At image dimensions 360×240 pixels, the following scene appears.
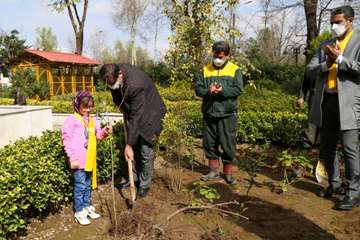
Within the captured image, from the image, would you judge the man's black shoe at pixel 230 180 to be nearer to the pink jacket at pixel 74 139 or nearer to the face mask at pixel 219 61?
the face mask at pixel 219 61

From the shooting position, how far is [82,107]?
373cm

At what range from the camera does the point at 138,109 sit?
3.84m

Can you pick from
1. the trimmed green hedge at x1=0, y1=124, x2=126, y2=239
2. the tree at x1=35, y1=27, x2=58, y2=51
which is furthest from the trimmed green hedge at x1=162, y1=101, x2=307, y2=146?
the tree at x1=35, y1=27, x2=58, y2=51

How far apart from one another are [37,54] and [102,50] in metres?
31.5

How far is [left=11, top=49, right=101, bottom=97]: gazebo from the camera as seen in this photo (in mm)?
21703

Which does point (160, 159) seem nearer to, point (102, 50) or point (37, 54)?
point (37, 54)

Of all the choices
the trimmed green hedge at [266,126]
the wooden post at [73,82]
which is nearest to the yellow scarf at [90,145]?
the trimmed green hedge at [266,126]

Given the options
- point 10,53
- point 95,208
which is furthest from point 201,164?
point 10,53

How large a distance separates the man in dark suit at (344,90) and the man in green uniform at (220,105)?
1026 millimetres

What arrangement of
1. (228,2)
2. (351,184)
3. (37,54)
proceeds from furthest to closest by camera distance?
(37,54) → (228,2) → (351,184)

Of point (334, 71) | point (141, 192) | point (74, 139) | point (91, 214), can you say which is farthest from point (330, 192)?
point (74, 139)

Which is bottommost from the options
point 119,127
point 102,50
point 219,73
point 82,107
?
point 119,127

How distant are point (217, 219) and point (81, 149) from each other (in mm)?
1503

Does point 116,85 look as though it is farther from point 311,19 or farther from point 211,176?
point 311,19
